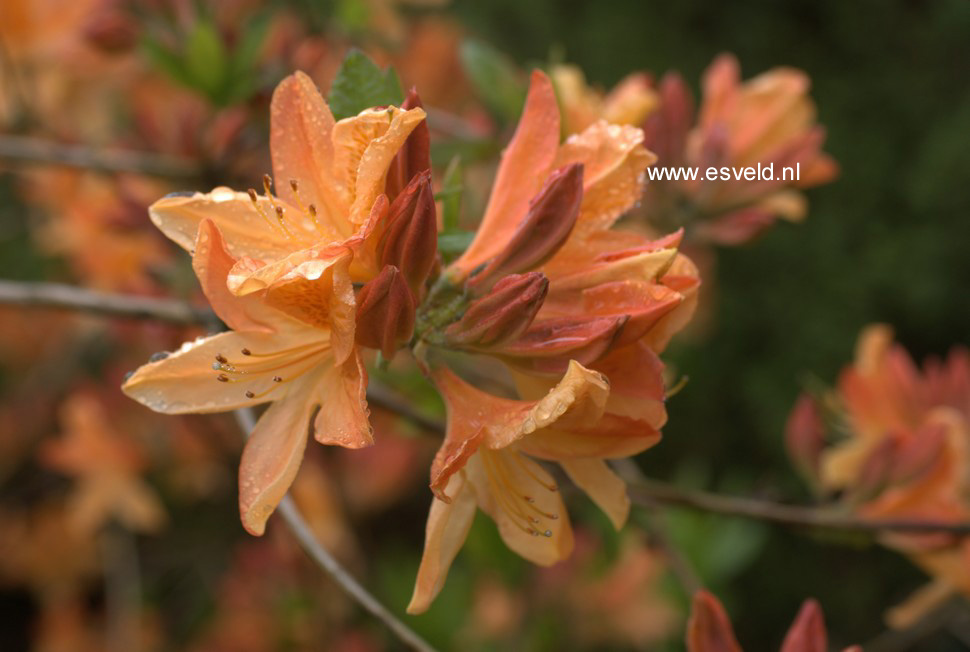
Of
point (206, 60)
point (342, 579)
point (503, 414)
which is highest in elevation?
point (503, 414)

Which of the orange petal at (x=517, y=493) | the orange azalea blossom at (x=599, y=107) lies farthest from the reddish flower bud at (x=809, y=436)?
the orange petal at (x=517, y=493)

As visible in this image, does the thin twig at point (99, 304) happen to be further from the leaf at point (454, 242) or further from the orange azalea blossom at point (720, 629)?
the orange azalea blossom at point (720, 629)

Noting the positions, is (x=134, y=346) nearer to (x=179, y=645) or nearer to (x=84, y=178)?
(x=84, y=178)

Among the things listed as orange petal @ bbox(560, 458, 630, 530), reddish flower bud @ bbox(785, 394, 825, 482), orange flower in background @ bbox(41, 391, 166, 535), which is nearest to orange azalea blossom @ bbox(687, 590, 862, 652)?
orange petal @ bbox(560, 458, 630, 530)

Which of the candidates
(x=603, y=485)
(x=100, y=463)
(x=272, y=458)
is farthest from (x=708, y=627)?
(x=100, y=463)

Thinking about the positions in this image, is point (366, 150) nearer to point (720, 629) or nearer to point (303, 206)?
point (303, 206)

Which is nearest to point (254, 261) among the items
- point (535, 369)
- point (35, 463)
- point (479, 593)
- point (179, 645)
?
point (535, 369)
